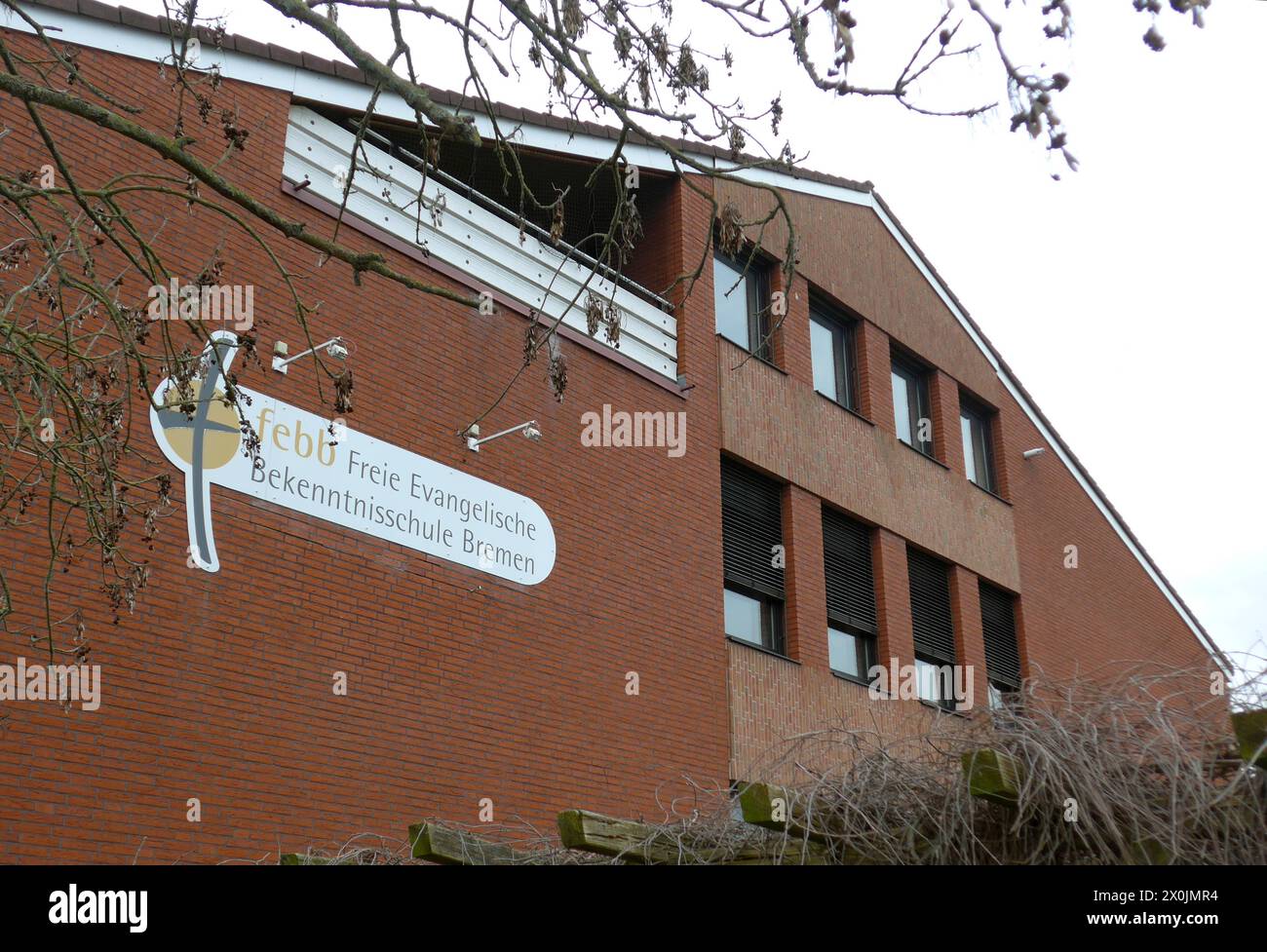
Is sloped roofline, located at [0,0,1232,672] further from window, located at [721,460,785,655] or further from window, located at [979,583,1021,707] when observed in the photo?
window, located at [979,583,1021,707]

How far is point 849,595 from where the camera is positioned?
55.0 ft

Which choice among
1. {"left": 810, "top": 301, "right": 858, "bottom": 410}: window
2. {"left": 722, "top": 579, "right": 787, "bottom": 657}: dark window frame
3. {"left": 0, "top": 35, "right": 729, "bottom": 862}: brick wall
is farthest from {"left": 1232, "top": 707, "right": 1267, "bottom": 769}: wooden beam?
{"left": 810, "top": 301, "right": 858, "bottom": 410}: window

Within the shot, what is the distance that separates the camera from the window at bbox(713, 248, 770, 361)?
1627 cm

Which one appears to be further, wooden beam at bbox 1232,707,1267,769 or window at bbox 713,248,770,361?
window at bbox 713,248,770,361

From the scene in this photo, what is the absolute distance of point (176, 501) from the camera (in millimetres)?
10000

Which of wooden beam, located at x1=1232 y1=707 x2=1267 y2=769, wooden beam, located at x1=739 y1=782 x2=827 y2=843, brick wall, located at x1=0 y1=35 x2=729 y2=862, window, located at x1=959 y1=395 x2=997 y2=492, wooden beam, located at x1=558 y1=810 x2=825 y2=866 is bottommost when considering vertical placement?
wooden beam, located at x1=558 y1=810 x2=825 y2=866

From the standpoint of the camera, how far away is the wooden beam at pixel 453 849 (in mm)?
5477

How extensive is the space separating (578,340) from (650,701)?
3578 mm

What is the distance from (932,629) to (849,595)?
212 centimetres

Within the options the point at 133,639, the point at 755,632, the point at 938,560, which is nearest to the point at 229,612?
the point at 133,639

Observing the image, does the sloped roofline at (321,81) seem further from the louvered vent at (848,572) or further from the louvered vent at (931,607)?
the louvered vent at (931,607)

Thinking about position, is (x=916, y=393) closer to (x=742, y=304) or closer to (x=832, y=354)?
(x=832, y=354)

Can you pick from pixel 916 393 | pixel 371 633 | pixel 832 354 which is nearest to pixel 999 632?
pixel 916 393

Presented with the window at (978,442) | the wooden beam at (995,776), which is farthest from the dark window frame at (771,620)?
the wooden beam at (995,776)
